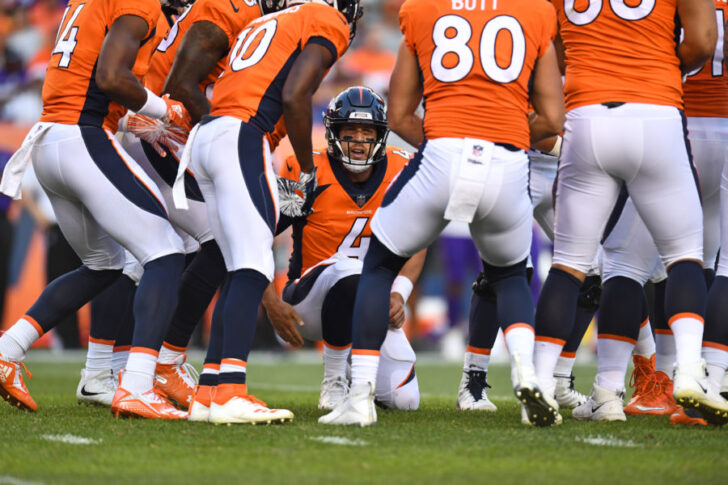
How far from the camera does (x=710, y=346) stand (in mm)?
4059

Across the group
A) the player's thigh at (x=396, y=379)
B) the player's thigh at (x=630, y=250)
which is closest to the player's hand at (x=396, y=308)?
the player's thigh at (x=396, y=379)

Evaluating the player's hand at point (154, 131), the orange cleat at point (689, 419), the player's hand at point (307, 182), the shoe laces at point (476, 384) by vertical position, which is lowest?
the shoe laces at point (476, 384)

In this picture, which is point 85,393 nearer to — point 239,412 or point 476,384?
point 239,412

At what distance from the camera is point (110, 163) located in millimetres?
4184

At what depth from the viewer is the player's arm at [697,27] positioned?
12.7 feet

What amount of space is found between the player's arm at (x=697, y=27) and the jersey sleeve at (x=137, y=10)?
2227mm

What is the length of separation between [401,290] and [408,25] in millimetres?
1461

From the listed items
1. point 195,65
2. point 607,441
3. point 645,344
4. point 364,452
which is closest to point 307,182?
point 195,65

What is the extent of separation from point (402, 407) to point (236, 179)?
173 centimetres

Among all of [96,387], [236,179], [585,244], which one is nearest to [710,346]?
[585,244]

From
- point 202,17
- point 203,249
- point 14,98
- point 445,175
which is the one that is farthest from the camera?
point 14,98

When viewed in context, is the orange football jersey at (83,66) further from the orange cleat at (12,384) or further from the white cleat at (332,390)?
the white cleat at (332,390)

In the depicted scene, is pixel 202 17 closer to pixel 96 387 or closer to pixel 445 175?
pixel 445 175

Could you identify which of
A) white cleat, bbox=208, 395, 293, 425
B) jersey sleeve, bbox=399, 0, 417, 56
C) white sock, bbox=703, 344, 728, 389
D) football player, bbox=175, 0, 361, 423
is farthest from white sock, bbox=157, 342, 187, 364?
white sock, bbox=703, 344, 728, 389
